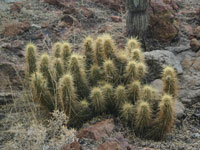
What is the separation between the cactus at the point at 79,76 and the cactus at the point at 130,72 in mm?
557

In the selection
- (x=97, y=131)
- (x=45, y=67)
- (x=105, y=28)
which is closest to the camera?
(x=97, y=131)

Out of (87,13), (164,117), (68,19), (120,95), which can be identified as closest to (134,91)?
(120,95)

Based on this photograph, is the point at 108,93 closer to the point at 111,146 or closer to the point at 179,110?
the point at 179,110

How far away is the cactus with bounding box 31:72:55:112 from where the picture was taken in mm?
→ 4375

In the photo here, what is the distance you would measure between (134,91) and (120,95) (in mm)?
Result: 210

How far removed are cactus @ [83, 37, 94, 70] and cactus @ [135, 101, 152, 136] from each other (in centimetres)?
116

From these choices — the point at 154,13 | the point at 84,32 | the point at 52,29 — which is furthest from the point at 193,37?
the point at 52,29

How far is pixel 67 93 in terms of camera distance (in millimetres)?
4242

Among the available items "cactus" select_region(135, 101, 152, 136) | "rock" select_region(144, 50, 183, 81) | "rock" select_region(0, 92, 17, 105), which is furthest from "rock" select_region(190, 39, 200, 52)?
"rock" select_region(0, 92, 17, 105)

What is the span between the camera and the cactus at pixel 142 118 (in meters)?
4.04

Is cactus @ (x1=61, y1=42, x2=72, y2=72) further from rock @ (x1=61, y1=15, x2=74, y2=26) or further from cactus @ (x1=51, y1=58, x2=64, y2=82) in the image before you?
rock @ (x1=61, y1=15, x2=74, y2=26)

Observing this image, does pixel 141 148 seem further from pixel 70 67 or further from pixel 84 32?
pixel 84 32

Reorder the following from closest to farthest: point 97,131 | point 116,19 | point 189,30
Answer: point 97,131 < point 189,30 < point 116,19

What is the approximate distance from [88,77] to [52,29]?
7.73 ft
